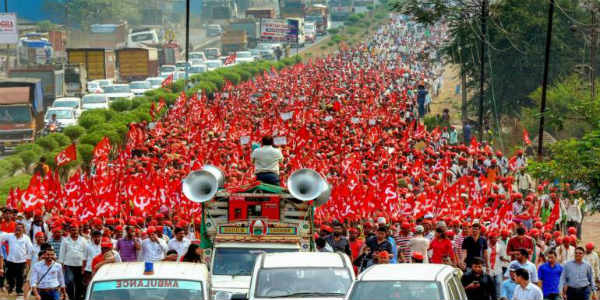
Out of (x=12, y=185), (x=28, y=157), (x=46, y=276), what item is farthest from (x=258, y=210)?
(x=28, y=157)

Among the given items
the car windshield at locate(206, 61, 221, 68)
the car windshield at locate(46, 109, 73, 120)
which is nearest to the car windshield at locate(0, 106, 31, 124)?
the car windshield at locate(46, 109, 73, 120)

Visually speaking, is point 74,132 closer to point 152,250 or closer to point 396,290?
point 152,250

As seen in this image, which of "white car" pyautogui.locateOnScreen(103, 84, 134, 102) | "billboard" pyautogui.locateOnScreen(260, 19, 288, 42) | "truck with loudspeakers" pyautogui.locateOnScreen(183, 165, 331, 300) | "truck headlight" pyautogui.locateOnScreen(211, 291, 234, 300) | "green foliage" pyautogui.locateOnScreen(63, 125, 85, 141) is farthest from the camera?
"billboard" pyautogui.locateOnScreen(260, 19, 288, 42)

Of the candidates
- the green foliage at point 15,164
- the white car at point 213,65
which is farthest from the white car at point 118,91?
the green foliage at point 15,164

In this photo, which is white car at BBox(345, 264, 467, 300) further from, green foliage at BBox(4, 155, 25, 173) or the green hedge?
green foliage at BBox(4, 155, 25, 173)

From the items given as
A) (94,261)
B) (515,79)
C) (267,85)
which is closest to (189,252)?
(94,261)

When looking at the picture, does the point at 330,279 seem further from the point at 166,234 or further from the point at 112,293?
the point at 166,234

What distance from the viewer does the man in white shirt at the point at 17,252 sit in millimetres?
17469

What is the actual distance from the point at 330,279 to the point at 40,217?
760 centimetres

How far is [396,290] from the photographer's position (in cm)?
1141

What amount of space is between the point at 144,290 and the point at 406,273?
2.44 metres

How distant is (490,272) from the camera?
16.1 m

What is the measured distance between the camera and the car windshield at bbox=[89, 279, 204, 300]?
1125 cm

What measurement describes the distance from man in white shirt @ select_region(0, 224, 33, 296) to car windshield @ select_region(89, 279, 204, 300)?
6431 millimetres
